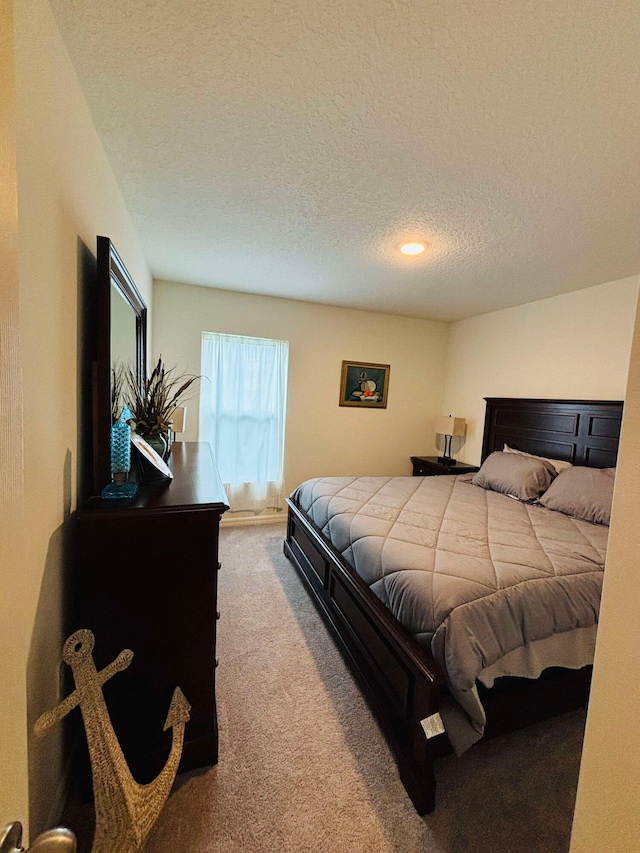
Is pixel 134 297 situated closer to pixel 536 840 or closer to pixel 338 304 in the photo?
pixel 338 304

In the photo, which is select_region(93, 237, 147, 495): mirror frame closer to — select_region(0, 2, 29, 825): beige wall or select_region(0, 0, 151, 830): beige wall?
select_region(0, 0, 151, 830): beige wall

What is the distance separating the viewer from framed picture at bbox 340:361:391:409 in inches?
169

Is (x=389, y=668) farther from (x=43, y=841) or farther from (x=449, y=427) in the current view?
(x=449, y=427)

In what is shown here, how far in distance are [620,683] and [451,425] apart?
3.70m

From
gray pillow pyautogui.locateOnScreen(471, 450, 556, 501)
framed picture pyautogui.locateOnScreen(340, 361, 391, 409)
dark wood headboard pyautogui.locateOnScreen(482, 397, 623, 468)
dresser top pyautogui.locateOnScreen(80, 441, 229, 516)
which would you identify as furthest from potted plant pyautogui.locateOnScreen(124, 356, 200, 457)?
dark wood headboard pyautogui.locateOnScreen(482, 397, 623, 468)

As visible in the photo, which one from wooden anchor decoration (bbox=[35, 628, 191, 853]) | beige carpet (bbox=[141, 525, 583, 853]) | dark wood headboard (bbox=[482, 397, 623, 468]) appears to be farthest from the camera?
dark wood headboard (bbox=[482, 397, 623, 468])

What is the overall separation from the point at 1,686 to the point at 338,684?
1.81 m

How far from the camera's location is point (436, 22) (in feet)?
3.20

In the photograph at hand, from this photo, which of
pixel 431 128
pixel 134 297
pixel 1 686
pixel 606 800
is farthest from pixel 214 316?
pixel 606 800

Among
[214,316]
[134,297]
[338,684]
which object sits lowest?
[338,684]

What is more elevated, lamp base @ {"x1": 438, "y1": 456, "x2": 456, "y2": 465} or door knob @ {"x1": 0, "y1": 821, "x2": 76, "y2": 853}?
door knob @ {"x1": 0, "y1": 821, "x2": 76, "y2": 853}

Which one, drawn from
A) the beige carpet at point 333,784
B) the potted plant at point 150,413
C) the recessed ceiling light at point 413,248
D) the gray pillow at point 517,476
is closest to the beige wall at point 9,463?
the beige carpet at point 333,784

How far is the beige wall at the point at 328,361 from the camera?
143 inches

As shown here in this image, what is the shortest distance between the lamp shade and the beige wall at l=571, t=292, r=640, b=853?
3.64 m
